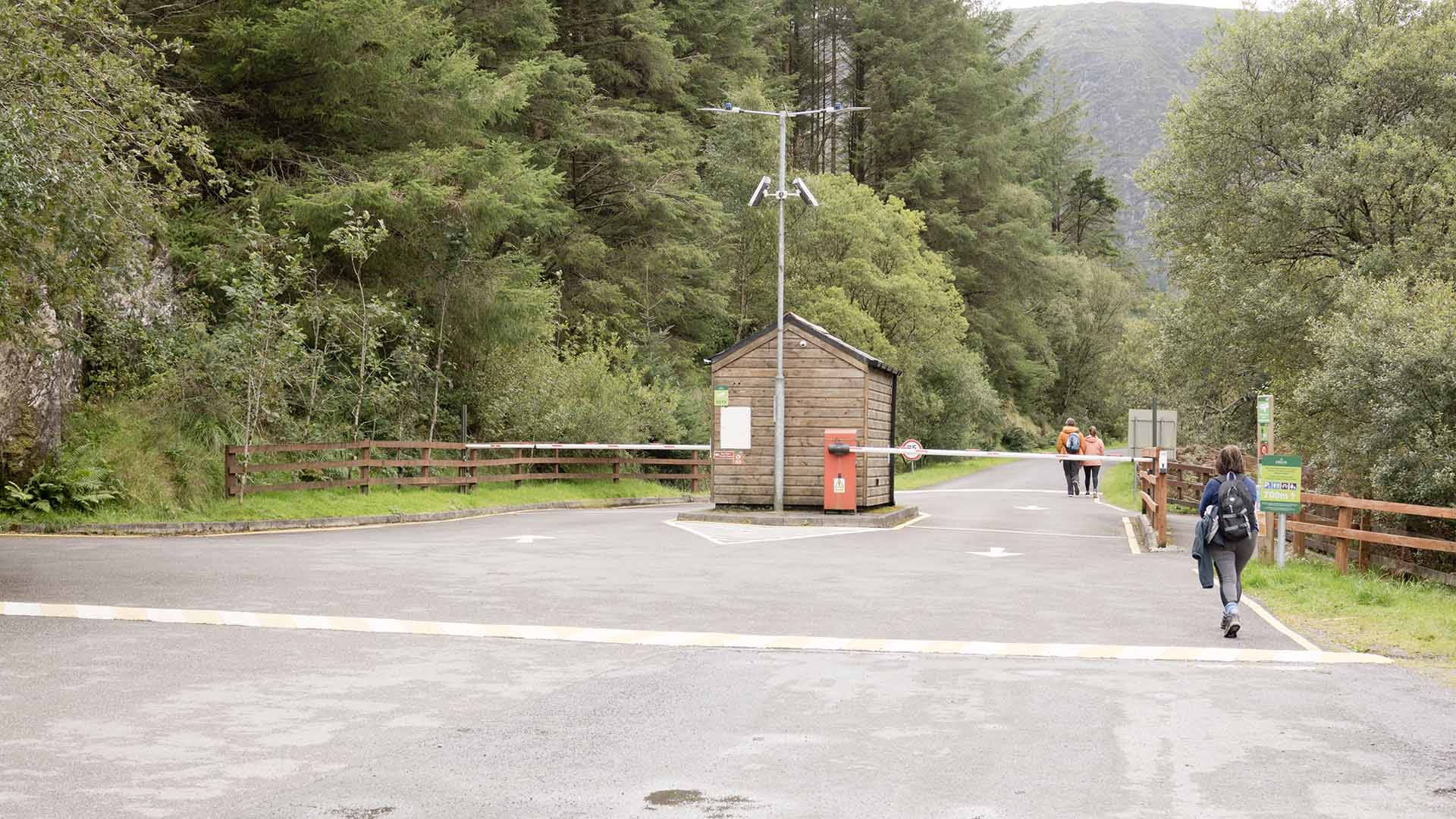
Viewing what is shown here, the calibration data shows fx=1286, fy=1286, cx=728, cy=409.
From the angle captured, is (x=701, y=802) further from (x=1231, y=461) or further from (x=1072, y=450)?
(x=1072, y=450)

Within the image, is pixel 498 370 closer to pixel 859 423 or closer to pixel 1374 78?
pixel 859 423

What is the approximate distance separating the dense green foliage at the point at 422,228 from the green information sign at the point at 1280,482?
1251 cm

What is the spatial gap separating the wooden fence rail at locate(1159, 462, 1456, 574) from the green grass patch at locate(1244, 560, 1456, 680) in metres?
0.42

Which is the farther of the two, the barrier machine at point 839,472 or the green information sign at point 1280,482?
the barrier machine at point 839,472

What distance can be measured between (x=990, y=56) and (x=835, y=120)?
10.3 metres

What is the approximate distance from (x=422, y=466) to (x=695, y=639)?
17.5m

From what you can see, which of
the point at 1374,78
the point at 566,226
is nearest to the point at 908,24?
the point at 566,226

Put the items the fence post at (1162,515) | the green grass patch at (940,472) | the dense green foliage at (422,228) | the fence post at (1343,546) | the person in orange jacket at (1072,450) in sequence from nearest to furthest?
the dense green foliage at (422,228) → the fence post at (1343,546) → the fence post at (1162,515) → the person in orange jacket at (1072,450) → the green grass patch at (940,472)

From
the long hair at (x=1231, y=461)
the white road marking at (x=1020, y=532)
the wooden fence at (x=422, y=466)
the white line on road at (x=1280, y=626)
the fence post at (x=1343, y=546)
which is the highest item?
A: the long hair at (x=1231, y=461)

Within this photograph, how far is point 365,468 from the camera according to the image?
81.4 ft

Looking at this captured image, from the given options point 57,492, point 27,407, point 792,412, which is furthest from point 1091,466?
point 27,407

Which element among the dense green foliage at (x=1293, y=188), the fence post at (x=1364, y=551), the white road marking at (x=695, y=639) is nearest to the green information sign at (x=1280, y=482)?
the fence post at (x=1364, y=551)

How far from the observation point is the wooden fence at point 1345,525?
14.0m

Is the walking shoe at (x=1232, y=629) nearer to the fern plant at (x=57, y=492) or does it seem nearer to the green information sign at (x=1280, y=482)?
the green information sign at (x=1280, y=482)
